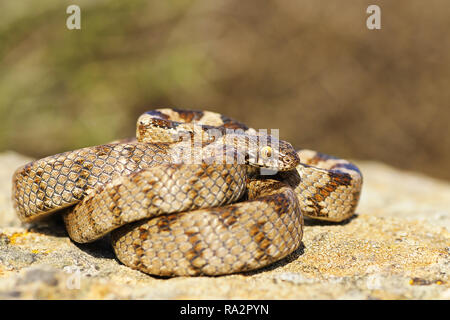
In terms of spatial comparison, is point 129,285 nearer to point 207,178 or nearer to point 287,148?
point 207,178

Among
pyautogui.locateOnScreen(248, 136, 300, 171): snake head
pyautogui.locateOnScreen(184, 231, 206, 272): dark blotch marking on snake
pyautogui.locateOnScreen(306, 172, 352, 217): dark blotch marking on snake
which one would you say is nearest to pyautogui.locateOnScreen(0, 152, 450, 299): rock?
pyautogui.locateOnScreen(184, 231, 206, 272): dark blotch marking on snake

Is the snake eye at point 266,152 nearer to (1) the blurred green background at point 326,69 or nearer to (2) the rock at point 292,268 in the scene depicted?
(2) the rock at point 292,268

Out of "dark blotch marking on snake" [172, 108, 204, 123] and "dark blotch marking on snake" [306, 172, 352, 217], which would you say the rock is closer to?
"dark blotch marking on snake" [306, 172, 352, 217]

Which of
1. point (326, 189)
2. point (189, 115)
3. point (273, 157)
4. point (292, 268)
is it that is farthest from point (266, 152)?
point (189, 115)

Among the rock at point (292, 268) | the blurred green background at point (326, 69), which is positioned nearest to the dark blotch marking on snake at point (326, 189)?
the rock at point (292, 268)

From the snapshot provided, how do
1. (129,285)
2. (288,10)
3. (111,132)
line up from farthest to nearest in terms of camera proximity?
(288,10), (111,132), (129,285)
